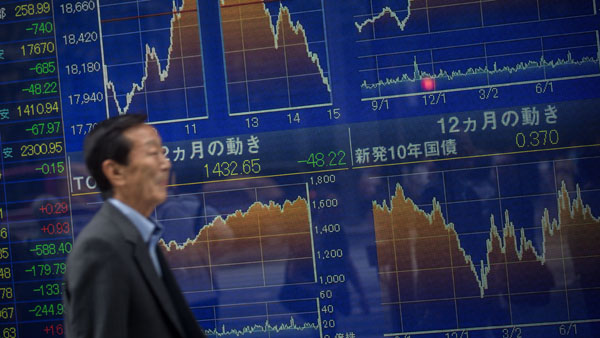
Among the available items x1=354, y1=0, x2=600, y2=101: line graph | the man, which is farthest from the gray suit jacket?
x1=354, y1=0, x2=600, y2=101: line graph

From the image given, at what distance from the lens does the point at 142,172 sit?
240 centimetres

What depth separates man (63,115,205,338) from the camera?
217 cm

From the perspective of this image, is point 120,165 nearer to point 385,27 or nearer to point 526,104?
point 385,27

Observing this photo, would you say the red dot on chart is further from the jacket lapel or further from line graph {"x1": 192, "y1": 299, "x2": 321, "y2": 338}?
the jacket lapel

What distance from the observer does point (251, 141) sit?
4.13 metres

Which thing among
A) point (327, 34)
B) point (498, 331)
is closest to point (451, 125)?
point (327, 34)

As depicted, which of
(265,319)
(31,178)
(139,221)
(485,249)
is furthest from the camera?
(31,178)

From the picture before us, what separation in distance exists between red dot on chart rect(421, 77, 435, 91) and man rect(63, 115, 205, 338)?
6.25 ft

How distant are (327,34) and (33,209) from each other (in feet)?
5.93

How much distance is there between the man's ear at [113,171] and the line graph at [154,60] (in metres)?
1.80

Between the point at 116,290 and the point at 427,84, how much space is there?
227 cm

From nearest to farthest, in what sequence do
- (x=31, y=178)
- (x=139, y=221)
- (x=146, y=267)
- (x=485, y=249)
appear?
(x=146, y=267), (x=139, y=221), (x=485, y=249), (x=31, y=178)

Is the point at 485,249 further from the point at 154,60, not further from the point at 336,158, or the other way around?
the point at 154,60

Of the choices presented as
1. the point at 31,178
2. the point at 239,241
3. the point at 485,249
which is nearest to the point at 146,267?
the point at 239,241
